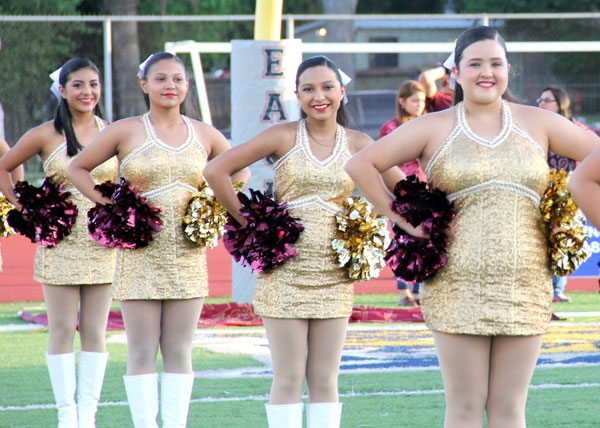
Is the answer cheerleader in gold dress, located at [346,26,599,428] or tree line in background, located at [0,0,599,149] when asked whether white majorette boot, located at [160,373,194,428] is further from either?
tree line in background, located at [0,0,599,149]

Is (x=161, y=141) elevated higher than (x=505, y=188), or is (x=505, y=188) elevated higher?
(x=161, y=141)

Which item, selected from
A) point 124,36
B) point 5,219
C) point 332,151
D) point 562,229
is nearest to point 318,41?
point 124,36

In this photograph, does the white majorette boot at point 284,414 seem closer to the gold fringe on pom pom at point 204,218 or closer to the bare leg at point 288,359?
the bare leg at point 288,359

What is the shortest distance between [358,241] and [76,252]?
178 cm

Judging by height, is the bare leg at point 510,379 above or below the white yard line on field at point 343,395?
above

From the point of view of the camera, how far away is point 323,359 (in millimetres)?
4207

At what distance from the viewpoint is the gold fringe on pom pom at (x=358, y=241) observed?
4176mm

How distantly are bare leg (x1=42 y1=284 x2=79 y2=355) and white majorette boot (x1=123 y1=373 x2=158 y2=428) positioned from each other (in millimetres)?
682

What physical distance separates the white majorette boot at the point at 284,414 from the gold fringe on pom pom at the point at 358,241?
1.92ft

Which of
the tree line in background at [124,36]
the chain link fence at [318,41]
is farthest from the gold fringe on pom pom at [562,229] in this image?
the tree line in background at [124,36]

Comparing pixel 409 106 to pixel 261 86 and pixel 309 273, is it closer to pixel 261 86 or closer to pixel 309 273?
pixel 261 86

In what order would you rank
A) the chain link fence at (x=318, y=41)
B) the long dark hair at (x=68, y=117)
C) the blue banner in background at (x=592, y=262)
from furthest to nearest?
the chain link fence at (x=318, y=41) → the blue banner in background at (x=592, y=262) → the long dark hair at (x=68, y=117)

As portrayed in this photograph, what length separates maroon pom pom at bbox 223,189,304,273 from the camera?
4.13 metres

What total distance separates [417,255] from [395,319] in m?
5.07
